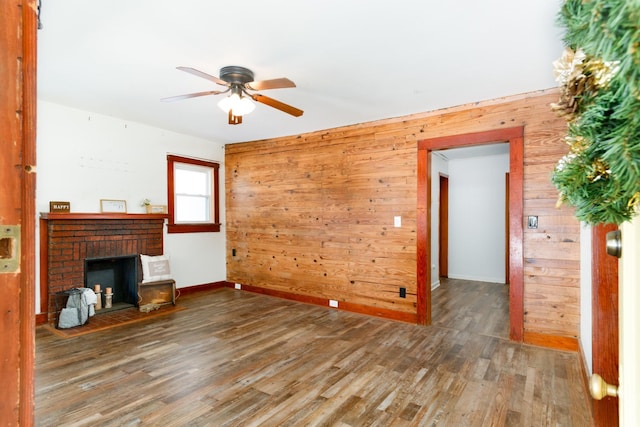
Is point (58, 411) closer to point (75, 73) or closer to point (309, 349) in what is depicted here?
point (309, 349)

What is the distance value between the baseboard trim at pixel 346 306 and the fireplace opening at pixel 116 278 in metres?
1.73

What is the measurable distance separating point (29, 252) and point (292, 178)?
14.8 feet

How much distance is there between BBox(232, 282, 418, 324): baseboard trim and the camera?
4.13 m

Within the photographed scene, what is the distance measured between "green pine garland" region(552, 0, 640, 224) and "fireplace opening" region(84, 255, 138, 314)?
5.03 metres

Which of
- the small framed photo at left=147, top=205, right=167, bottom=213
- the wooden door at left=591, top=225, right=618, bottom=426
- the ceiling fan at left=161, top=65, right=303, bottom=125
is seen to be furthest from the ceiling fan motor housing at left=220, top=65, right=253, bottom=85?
the small framed photo at left=147, top=205, right=167, bottom=213

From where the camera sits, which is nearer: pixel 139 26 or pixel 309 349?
pixel 139 26

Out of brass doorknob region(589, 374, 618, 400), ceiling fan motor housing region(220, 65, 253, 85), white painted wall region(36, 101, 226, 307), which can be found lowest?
brass doorknob region(589, 374, 618, 400)

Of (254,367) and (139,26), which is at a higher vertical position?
(139,26)

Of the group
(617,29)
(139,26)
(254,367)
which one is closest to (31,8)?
(617,29)

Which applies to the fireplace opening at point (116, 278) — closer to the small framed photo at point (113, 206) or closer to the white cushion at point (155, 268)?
the white cushion at point (155, 268)

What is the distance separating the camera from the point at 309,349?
3271 mm

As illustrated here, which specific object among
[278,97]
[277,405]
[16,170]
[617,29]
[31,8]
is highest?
[278,97]

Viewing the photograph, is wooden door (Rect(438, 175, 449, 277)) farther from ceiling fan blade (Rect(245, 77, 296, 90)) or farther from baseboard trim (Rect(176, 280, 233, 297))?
ceiling fan blade (Rect(245, 77, 296, 90))

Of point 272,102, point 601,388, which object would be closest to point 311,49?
point 272,102
